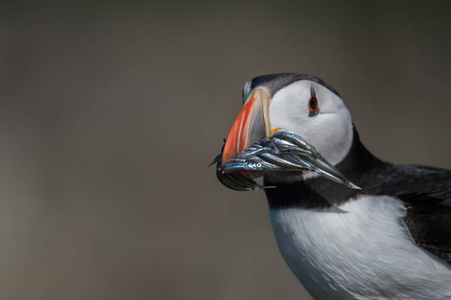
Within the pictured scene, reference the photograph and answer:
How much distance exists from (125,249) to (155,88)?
36.1 inches

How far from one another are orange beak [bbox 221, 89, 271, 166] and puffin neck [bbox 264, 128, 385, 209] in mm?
169

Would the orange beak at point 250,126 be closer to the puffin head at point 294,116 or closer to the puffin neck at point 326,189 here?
the puffin head at point 294,116

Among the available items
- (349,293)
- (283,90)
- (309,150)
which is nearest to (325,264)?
(349,293)

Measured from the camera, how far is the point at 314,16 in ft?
10.5

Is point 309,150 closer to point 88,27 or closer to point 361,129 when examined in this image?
point 361,129

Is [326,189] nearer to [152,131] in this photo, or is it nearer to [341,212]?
[341,212]

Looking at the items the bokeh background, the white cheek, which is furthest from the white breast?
the bokeh background

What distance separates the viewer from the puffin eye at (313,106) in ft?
3.44

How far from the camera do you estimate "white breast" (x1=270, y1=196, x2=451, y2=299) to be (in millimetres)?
1036

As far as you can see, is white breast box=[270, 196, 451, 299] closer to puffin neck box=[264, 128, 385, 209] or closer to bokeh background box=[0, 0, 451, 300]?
puffin neck box=[264, 128, 385, 209]

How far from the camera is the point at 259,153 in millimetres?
954

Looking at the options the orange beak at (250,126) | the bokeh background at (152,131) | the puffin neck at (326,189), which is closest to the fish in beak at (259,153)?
the orange beak at (250,126)

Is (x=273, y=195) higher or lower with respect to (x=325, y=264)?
higher

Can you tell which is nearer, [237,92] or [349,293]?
[349,293]
